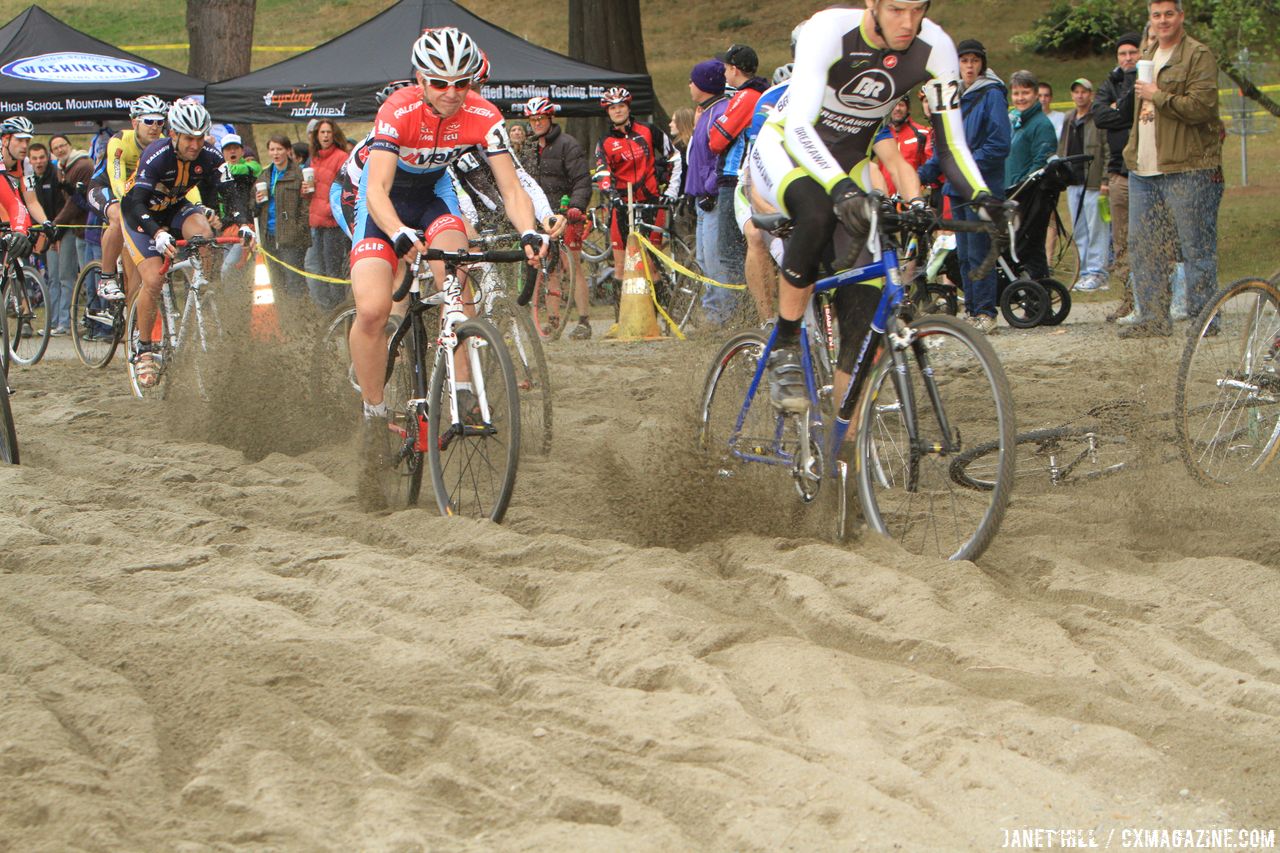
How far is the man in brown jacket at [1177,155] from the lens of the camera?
10.2 metres

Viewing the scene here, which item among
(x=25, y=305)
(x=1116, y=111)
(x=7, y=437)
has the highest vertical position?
(x=1116, y=111)

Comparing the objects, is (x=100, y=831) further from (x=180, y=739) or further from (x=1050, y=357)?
(x=1050, y=357)

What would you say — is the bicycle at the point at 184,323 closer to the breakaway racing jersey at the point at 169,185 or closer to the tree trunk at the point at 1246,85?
the breakaway racing jersey at the point at 169,185

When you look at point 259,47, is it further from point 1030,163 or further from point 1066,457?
A: point 1066,457

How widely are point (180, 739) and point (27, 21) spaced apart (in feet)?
59.6

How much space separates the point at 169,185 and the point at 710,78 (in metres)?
4.26

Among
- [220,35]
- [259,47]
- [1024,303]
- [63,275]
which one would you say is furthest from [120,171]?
[259,47]

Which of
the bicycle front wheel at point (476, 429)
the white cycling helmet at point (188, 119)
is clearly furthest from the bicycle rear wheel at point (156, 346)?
the bicycle front wheel at point (476, 429)

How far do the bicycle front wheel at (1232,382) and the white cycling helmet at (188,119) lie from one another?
7.29m

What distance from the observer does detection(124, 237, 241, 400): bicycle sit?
1084 centimetres

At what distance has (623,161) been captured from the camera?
50.5 ft

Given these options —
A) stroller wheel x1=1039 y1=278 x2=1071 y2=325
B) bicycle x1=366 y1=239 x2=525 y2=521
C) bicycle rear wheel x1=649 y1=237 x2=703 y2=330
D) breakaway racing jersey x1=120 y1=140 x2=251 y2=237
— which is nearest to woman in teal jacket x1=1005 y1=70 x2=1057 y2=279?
stroller wheel x1=1039 y1=278 x2=1071 y2=325

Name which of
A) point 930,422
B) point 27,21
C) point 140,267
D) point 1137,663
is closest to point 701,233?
point 140,267

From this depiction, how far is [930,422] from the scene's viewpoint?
5504mm
